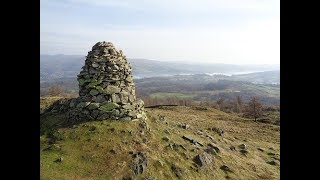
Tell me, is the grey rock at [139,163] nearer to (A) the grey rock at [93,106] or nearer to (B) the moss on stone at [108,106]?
(B) the moss on stone at [108,106]

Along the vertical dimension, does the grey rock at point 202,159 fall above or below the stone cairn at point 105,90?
below

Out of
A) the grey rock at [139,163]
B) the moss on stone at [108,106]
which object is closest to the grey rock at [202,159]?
the grey rock at [139,163]

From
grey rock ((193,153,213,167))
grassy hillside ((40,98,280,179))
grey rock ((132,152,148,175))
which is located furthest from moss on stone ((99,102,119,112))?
grey rock ((193,153,213,167))

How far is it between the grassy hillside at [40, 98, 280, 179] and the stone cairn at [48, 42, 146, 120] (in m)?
0.73

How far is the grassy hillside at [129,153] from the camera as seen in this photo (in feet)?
60.4

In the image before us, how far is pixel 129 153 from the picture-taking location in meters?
19.9

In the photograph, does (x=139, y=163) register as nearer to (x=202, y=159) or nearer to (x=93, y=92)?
(x=202, y=159)

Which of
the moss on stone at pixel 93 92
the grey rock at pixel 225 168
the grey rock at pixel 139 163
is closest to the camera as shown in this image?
the grey rock at pixel 139 163

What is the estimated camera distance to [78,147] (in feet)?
65.6

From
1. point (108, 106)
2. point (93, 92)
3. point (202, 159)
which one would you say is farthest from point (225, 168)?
point (93, 92)

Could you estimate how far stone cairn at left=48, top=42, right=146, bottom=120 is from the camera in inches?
884

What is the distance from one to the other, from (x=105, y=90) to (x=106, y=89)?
0.10 metres
